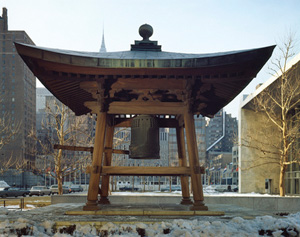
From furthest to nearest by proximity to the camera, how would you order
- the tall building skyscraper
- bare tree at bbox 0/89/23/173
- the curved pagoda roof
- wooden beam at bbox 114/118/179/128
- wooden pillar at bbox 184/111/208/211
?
the tall building skyscraper, bare tree at bbox 0/89/23/173, wooden beam at bbox 114/118/179/128, wooden pillar at bbox 184/111/208/211, the curved pagoda roof

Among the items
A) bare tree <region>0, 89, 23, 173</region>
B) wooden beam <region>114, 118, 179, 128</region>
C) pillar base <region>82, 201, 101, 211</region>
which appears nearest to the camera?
pillar base <region>82, 201, 101, 211</region>

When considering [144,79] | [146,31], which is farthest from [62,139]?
[144,79]

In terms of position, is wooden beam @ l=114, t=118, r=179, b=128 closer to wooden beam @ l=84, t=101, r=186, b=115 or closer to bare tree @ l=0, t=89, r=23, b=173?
wooden beam @ l=84, t=101, r=186, b=115

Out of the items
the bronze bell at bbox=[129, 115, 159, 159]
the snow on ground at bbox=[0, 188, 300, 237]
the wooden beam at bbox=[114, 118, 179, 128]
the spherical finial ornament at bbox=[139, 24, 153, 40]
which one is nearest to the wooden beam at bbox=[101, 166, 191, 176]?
the bronze bell at bbox=[129, 115, 159, 159]

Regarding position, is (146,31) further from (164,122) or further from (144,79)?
(164,122)

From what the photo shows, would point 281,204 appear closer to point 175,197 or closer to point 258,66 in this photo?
point 175,197

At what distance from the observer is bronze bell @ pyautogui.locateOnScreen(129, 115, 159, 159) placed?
12352 millimetres

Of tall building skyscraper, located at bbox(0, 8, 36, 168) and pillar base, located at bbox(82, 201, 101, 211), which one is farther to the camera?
tall building skyscraper, located at bbox(0, 8, 36, 168)

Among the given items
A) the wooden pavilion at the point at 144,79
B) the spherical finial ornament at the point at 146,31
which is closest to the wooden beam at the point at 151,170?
the wooden pavilion at the point at 144,79

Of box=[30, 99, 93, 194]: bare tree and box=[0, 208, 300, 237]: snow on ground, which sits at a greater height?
box=[30, 99, 93, 194]: bare tree

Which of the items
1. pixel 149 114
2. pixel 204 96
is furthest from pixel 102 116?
pixel 204 96

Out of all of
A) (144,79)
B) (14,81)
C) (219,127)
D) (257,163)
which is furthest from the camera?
(219,127)

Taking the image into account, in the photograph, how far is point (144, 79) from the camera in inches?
455

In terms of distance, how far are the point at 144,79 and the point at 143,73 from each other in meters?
0.77
